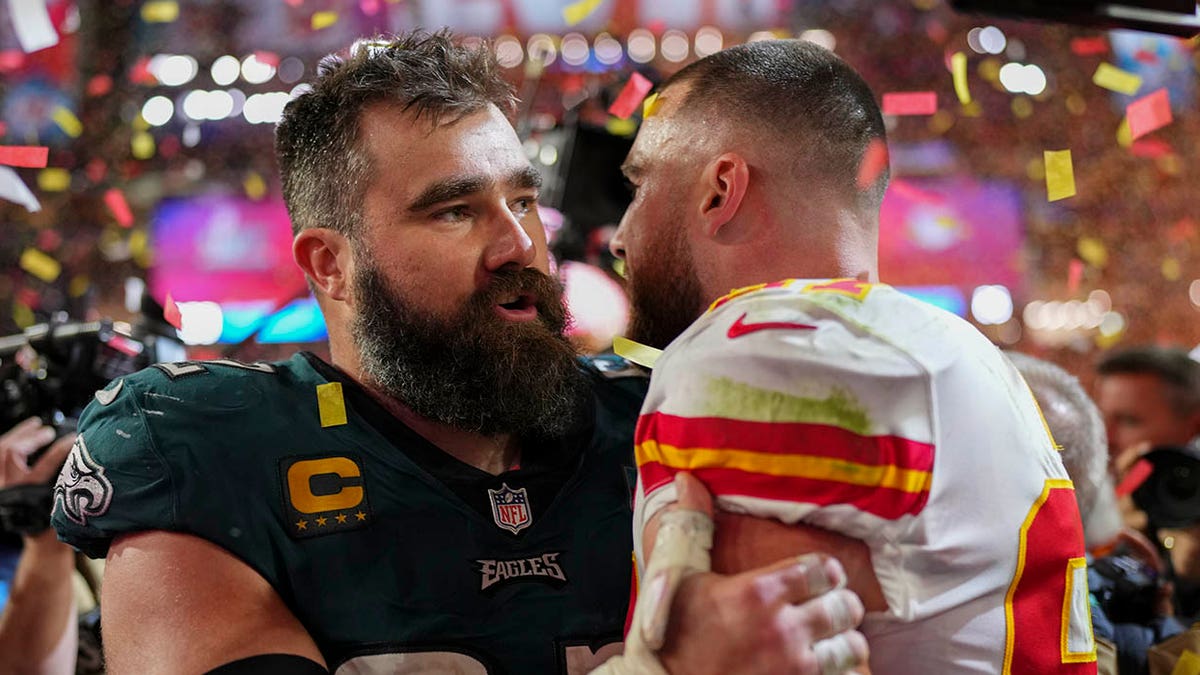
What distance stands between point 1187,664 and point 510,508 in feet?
4.20

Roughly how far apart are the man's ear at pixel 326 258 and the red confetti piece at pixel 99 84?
8018mm

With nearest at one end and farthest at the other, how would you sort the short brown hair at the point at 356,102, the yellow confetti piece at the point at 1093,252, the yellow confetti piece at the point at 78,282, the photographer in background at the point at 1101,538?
1. the short brown hair at the point at 356,102
2. the photographer in background at the point at 1101,538
3. the yellow confetti piece at the point at 78,282
4. the yellow confetti piece at the point at 1093,252

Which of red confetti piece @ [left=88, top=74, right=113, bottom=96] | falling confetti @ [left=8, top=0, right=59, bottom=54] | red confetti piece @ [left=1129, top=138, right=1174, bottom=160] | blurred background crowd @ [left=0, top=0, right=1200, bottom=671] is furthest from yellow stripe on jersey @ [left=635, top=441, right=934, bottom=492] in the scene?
red confetti piece @ [left=1129, top=138, right=1174, bottom=160]

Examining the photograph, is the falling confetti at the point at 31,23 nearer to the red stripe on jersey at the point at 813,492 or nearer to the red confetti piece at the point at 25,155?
the red confetti piece at the point at 25,155

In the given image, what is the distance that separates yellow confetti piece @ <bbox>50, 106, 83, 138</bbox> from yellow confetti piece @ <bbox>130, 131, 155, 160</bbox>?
0.39 meters

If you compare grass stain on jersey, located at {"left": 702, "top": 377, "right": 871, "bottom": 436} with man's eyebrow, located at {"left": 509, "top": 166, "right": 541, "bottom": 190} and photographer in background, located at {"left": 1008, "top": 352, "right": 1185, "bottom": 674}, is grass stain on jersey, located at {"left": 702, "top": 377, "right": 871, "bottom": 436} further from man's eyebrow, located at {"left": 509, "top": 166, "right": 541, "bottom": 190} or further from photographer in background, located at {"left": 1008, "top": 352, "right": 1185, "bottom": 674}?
photographer in background, located at {"left": 1008, "top": 352, "right": 1185, "bottom": 674}

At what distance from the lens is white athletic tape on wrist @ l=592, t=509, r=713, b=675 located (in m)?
1.18

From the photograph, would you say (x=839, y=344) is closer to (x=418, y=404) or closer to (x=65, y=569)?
(x=418, y=404)

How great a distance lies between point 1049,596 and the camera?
1.39 metres

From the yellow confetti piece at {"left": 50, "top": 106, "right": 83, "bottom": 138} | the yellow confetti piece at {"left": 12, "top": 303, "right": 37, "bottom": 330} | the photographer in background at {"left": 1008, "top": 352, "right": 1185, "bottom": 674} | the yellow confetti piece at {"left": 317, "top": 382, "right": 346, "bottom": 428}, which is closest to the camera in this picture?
the yellow confetti piece at {"left": 317, "top": 382, "right": 346, "bottom": 428}

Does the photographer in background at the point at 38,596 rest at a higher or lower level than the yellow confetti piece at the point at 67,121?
higher

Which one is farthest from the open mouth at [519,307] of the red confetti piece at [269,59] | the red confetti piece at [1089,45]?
the red confetti piece at [269,59]

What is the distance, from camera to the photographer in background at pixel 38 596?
262 cm

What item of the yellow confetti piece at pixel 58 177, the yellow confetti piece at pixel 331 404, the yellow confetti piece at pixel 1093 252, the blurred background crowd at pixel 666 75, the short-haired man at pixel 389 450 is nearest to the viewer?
the short-haired man at pixel 389 450
